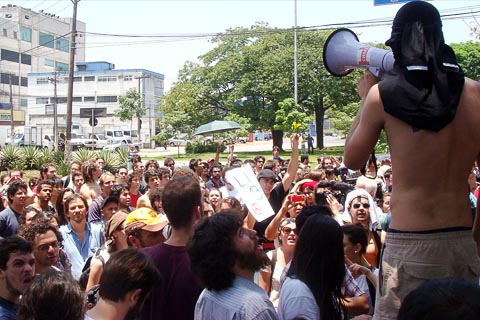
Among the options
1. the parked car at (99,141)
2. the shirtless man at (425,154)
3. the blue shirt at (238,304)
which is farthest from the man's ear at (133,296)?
the parked car at (99,141)

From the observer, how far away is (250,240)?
3.07 m

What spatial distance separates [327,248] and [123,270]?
1149mm

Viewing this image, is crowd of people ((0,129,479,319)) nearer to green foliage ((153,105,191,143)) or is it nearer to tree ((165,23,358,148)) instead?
tree ((165,23,358,148))

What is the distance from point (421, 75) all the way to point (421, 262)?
0.83 metres

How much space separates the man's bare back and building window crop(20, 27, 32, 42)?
86.5 m

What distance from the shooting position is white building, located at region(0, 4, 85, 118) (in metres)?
79.2

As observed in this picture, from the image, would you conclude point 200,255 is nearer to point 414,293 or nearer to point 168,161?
point 414,293

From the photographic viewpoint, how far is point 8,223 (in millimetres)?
6789

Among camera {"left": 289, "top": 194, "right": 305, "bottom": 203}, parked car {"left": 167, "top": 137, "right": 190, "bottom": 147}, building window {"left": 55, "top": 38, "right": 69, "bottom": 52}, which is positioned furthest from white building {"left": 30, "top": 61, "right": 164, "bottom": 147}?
camera {"left": 289, "top": 194, "right": 305, "bottom": 203}

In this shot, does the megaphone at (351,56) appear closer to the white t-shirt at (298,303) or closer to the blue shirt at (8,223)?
the white t-shirt at (298,303)

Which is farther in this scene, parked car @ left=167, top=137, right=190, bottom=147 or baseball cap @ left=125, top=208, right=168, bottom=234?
parked car @ left=167, top=137, right=190, bottom=147

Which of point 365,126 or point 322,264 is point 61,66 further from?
point 365,126

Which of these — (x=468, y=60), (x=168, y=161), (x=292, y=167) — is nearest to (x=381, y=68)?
(x=292, y=167)

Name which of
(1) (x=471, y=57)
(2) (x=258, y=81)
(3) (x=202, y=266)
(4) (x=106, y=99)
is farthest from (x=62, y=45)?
(3) (x=202, y=266)
